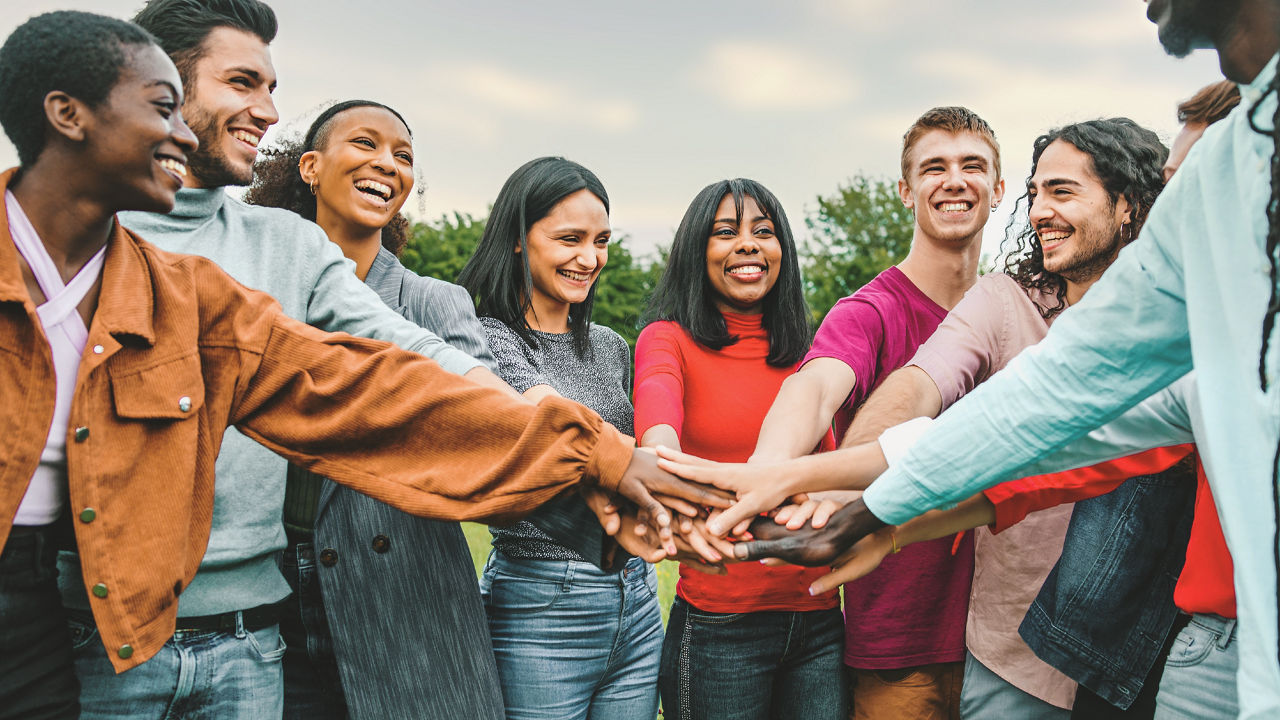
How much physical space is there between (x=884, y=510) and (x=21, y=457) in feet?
6.18

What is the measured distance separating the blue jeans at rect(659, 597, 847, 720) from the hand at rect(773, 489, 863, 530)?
38cm

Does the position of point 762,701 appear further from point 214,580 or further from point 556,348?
point 214,580

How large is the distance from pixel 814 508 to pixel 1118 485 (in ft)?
2.86

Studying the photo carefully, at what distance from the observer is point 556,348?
122 inches

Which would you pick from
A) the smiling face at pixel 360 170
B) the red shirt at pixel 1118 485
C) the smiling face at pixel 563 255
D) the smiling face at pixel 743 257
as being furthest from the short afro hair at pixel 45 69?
the red shirt at pixel 1118 485

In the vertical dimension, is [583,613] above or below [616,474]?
below

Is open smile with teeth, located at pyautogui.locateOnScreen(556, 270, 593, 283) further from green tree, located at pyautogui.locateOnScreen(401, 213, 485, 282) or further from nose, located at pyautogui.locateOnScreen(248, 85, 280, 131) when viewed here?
green tree, located at pyautogui.locateOnScreen(401, 213, 485, 282)

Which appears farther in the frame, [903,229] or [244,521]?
[903,229]

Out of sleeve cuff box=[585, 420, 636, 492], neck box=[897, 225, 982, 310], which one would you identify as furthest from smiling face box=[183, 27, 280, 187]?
neck box=[897, 225, 982, 310]

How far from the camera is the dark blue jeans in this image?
1557 mm

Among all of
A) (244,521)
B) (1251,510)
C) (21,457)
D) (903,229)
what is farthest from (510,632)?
(903,229)

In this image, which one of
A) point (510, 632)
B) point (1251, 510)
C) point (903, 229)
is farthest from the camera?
point (903, 229)

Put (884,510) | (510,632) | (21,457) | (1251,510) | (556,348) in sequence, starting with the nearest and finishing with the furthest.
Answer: (1251,510)
(21,457)
(884,510)
(510,632)
(556,348)

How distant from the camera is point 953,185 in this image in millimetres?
3367
